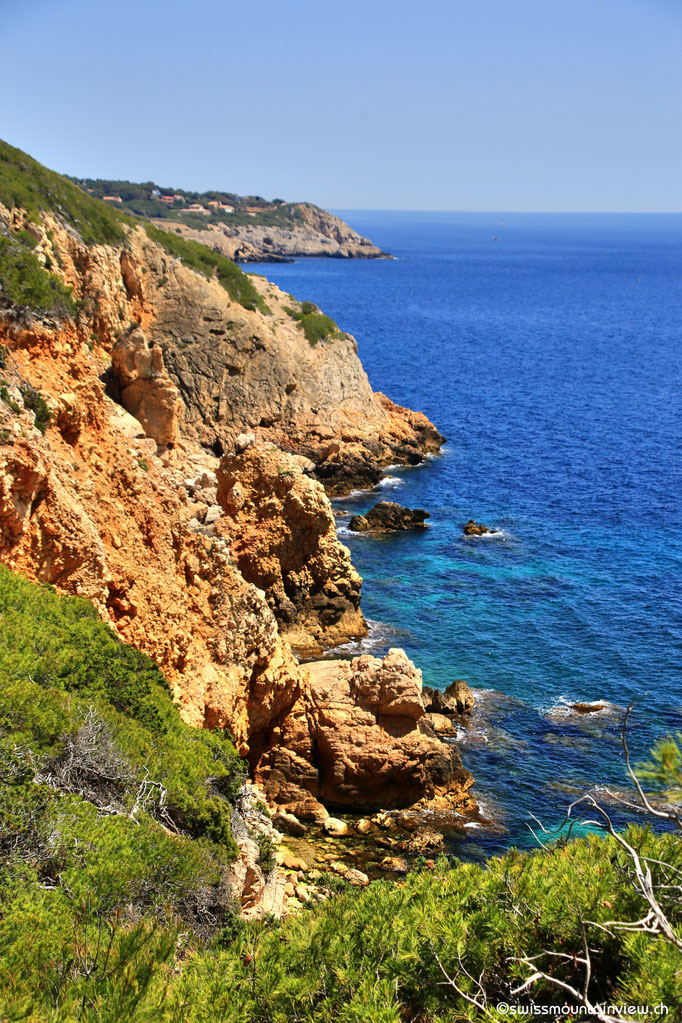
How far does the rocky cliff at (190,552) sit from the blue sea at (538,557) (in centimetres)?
332

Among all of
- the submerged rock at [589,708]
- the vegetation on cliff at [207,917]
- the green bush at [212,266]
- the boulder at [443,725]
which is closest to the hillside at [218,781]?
the vegetation on cliff at [207,917]

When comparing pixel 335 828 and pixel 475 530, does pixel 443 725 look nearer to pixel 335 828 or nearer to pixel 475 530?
pixel 335 828

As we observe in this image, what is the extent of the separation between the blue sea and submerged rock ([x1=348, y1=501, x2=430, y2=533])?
97cm

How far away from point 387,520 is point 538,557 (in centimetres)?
908

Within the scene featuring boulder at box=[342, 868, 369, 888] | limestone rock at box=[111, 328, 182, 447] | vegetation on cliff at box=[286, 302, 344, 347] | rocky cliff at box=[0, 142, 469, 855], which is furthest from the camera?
vegetation on cliff at box=[286, 302, 344, 347]

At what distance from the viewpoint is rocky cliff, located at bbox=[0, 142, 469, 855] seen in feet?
59.4

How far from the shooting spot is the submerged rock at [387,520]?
162ft

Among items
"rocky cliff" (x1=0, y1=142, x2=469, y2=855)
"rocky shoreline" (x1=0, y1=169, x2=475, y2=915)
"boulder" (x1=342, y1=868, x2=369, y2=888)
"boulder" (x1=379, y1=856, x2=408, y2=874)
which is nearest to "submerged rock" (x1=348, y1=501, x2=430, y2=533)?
"rocky cliff" (x1=0, y1=142, x2=469, y2=855)

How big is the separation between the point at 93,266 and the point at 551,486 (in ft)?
106

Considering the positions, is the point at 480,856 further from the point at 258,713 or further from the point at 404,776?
the point at 258,713

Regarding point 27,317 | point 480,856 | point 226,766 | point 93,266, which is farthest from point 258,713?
point 93,266

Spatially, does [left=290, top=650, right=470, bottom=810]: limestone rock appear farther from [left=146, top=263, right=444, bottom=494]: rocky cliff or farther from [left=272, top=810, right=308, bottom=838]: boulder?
[left=146, top=263, right=444, bottom=494]: rocky cliff

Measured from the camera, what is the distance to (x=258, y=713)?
74.7 feet

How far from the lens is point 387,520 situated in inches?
1950
